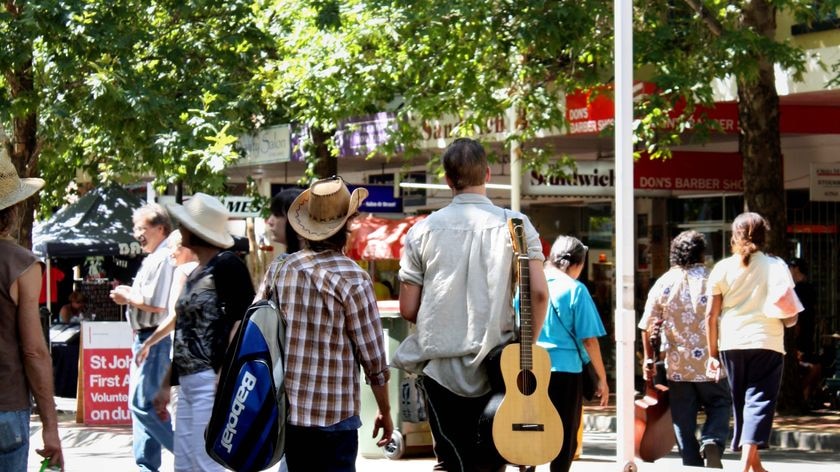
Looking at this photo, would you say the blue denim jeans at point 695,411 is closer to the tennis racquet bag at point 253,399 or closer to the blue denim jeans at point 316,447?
the blue denim jeans at point 316,447

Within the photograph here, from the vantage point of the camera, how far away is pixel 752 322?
946cm

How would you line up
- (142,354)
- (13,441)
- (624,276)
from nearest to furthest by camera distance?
(13,441) → (624,276) → (142,354)

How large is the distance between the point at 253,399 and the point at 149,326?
13.7ft

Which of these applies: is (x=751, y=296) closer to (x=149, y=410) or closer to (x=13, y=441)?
(x=149, y=410)

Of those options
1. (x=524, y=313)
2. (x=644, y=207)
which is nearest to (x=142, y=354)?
(x=524, y=313)

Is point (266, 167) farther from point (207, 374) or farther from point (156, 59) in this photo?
point (207, 374)

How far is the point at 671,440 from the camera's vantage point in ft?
33.3

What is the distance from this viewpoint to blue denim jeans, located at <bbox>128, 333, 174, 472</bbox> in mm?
8930

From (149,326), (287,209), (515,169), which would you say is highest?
(515,169)

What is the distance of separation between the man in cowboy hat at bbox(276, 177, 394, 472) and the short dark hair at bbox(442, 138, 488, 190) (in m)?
0.56

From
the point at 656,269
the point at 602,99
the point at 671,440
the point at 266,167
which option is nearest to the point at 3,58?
the point at 602,99

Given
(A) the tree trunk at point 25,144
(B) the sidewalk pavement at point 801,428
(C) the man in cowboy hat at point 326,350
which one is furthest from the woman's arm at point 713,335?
(A) the tree trunk at point 25,144

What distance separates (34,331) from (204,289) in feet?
6.41

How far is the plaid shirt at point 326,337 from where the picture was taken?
18.3 feet
